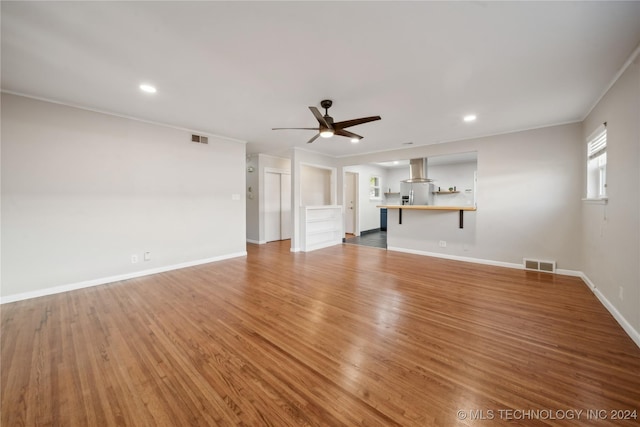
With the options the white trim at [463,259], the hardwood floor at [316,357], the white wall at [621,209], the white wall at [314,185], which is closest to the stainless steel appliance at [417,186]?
the white trim at [463,259]

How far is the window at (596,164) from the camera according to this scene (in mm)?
2996

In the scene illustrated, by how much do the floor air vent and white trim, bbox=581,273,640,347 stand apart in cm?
60

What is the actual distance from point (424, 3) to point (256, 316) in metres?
2.94

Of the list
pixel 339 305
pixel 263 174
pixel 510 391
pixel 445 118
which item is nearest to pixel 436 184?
pixel 445 118

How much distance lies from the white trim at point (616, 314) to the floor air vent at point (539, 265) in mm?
596

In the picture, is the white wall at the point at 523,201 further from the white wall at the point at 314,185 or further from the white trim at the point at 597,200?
the white wall at the point at 314,185

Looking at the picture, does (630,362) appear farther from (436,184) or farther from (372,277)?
(436,184)

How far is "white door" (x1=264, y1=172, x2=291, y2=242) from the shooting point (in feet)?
22.6

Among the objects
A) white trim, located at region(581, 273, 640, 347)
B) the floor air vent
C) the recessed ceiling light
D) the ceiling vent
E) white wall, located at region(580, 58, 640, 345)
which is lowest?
white trim, located at region(581, 273, 640, 347)

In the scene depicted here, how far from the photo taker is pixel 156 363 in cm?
175

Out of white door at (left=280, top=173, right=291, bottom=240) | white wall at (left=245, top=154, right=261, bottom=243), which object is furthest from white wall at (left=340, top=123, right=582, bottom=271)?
white wall at (left=245, top=154, right=261, bottom=243)

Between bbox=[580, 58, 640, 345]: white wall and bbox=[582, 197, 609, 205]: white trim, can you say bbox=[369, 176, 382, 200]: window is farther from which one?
bbox=[580, 58, 640, 345]: white wall

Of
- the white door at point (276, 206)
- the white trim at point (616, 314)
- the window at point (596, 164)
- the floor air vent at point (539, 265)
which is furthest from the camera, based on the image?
the white door at point (276, 206)

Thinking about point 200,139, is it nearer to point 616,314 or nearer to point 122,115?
point 122,115
